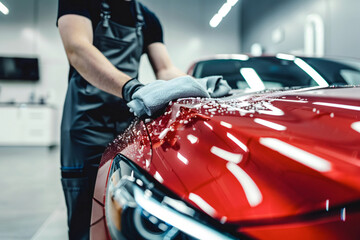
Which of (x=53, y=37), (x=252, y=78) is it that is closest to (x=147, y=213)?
(x=252, y=78)

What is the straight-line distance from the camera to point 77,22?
3.04 feet

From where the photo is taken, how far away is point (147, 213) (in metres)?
0.37

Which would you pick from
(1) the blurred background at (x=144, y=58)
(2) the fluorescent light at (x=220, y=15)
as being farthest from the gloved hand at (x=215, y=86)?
(2) the fluorescent light at (x=220, y=15)

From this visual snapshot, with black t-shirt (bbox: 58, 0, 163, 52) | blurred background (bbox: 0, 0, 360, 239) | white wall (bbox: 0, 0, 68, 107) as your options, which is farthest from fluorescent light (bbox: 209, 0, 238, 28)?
black t-shirt (bbox: 58, 0, 163, 52)

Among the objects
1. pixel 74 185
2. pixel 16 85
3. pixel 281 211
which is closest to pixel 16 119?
pixel 16 85

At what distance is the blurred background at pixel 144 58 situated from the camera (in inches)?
153

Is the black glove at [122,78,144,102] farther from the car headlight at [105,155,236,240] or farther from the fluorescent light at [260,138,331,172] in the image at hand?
the fluorescent light at [260,138,331,172]

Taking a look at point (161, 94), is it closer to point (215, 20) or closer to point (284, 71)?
point (284, 71)

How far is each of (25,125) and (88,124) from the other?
5.54 m

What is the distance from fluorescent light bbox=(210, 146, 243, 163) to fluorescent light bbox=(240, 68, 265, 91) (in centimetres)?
103

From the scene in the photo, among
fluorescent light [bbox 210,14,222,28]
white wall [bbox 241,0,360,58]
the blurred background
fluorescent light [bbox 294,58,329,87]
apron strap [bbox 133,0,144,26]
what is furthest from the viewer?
fluorescent light [bbox 210,14,222,28]

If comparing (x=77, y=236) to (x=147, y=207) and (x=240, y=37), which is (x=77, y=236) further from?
(x=240, y=37)

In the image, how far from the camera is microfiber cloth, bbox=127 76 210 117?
0.57 metres

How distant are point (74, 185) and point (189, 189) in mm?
766
